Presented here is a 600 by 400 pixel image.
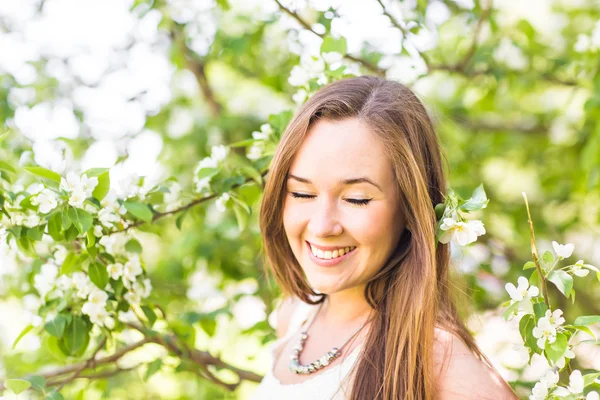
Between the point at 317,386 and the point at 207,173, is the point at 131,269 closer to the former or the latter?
the point at 207,173

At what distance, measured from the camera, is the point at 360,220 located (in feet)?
5.39

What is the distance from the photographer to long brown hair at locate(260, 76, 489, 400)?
1594mm

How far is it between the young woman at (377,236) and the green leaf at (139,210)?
0.30m

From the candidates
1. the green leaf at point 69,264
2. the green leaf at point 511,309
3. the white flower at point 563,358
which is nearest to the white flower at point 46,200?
the green leaf at point 69,264

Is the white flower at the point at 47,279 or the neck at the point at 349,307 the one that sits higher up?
the white flower at the point at 47,279

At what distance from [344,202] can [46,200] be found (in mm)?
697

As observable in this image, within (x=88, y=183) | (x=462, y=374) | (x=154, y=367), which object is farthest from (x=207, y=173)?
(x=462, y=374)

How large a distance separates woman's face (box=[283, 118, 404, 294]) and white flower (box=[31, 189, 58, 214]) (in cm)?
56

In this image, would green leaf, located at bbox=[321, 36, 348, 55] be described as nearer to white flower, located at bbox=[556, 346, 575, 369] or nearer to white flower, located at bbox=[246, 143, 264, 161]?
white flower, located at bbox=[246, 143, 264, 161]

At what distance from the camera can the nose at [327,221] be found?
5.41ft

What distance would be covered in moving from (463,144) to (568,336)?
2508 millimetres

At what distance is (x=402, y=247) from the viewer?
69.2 inches

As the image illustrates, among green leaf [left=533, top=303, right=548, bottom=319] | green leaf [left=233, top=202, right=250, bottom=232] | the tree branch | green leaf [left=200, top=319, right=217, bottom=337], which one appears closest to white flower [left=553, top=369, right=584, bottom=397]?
green leaf [left=533, top=303, right=548, bottom=319]

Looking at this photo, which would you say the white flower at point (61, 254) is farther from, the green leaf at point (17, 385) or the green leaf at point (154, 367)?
the green leaf at point (154, 367)
